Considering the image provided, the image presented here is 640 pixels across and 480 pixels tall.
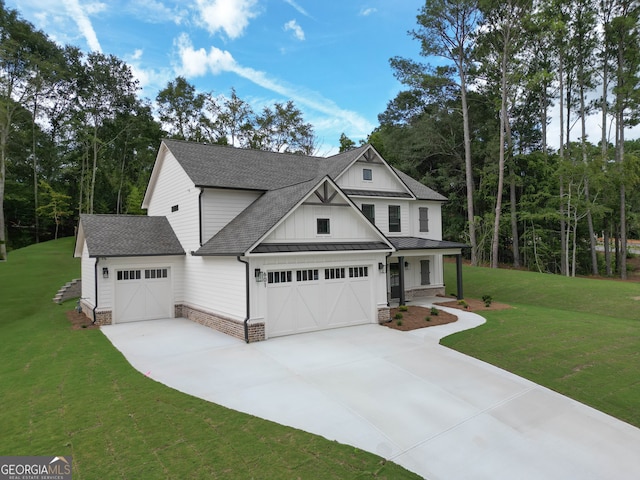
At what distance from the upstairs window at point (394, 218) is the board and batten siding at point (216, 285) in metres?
9.98

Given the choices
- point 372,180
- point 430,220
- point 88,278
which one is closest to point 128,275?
point 88,278

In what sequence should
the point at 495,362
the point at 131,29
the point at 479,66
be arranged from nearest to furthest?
the point at 495,362
the point at 131,29
the point at 479,66

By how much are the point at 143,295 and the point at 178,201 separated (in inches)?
179

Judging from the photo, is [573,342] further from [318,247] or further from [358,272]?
[318,247]

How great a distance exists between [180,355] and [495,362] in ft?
Result: 28.4

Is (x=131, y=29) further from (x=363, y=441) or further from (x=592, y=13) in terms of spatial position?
(x=592, y=13)

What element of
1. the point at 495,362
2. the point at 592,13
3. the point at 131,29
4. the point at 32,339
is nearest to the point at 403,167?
the point at 592,13

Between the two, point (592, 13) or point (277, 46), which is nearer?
point (277, 46)

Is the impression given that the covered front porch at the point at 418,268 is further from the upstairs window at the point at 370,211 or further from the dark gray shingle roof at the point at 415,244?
the upstairs window at the point at 370,211

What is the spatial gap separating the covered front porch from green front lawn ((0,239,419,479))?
12.1 m

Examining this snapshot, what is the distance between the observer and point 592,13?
29.5 metres

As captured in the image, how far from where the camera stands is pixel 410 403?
732 cm

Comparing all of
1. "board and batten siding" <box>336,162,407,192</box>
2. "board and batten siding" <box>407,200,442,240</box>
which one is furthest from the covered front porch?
"board and batten siding" <box>336,162,407,192</box>

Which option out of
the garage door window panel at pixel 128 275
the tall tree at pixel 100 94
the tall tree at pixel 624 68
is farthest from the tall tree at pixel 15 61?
the tall tree at pixel 624 68
